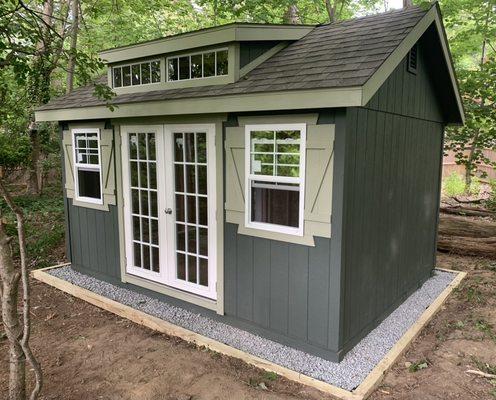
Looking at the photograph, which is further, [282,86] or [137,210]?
[137,210]

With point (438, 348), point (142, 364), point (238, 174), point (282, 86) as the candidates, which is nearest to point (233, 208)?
point (238, 174)

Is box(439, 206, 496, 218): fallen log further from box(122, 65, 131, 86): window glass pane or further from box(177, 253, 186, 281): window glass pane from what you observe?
box(122, 65, 131, 86): window glass pane

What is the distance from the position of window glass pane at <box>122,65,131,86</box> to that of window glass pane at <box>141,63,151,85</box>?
26 cm

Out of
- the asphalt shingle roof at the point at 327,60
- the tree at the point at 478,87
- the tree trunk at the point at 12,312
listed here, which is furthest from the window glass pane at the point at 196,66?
the tree at the point at 478,87

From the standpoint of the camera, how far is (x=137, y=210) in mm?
4840

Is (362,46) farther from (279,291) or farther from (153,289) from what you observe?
(153,289)

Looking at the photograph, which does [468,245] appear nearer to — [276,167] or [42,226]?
[276,167]

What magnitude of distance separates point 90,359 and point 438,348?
3.29 metres

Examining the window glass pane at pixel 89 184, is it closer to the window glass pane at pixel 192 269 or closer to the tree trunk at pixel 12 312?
the window glass pane at pixel 192 269

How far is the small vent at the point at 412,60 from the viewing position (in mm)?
4113

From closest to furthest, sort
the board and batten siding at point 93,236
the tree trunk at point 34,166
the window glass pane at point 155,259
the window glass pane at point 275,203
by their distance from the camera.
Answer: the window glass pane at point 275,203 < the window glass pane at point 155,259 < the board and batten siding at point 93,236 < the tree trunk at point 34,166

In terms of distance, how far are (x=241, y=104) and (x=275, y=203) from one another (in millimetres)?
942

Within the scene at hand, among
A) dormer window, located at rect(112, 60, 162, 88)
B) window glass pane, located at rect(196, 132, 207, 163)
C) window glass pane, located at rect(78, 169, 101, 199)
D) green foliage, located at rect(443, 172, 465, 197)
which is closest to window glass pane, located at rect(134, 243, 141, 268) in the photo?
window glass pane, located at rect(78, 169, 101, 199)

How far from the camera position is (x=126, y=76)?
495 centimetres
